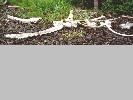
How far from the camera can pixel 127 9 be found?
155 inches

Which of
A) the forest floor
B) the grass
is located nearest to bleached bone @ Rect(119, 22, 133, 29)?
the forest floor

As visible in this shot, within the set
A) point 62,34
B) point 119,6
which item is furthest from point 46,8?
point 119,6

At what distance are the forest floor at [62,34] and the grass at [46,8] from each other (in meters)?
0.05

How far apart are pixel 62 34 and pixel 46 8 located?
0.24 metres

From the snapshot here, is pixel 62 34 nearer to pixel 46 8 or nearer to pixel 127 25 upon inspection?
pixel 46 8

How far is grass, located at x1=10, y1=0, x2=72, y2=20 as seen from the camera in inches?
157

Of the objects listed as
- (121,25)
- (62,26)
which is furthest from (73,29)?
(121,25)

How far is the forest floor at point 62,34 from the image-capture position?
3926 mm

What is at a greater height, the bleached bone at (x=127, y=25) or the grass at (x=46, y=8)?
the grass at (x=46, y=8)

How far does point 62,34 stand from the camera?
3.96 meters

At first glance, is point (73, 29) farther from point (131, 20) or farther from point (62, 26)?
point (131, 20)

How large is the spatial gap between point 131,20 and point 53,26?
592 millimetres

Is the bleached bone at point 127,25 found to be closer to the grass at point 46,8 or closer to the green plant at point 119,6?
the green plant at point 119,6

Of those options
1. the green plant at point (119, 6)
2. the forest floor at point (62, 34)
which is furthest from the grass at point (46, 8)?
the green plant at point (119, 6)
